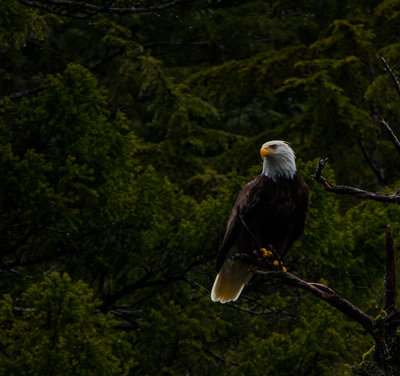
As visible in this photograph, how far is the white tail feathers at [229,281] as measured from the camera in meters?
6.49

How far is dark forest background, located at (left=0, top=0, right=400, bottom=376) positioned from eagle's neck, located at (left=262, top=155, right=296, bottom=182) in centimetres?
125

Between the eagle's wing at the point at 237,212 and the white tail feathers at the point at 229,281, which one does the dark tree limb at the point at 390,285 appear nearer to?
the eagle's wing at the point at 237,212

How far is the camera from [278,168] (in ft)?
19.5

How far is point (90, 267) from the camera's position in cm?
736

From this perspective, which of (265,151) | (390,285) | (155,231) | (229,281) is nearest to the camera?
(390,285)

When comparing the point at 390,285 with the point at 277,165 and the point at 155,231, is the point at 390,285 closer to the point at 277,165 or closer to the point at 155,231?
the point at 277,165

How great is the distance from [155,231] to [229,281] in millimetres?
1214

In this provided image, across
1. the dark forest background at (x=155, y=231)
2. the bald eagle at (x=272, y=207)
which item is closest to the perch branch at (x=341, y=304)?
the dark forest background at (x=155, y=231)

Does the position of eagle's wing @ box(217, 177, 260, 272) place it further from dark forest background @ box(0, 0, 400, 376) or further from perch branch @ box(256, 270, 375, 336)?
perch branch @ box(256, 270, 375, 336)

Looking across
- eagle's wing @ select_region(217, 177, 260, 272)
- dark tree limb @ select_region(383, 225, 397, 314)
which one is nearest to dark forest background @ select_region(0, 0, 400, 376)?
dark tree limb @ select_region(383, 225, 397, 314)

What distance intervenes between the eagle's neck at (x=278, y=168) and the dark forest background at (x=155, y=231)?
1.25 m

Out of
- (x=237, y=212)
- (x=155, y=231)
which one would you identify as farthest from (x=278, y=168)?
(x=155, y=231)

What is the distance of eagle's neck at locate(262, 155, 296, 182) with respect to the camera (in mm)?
5891

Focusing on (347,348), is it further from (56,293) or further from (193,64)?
(193,64)
